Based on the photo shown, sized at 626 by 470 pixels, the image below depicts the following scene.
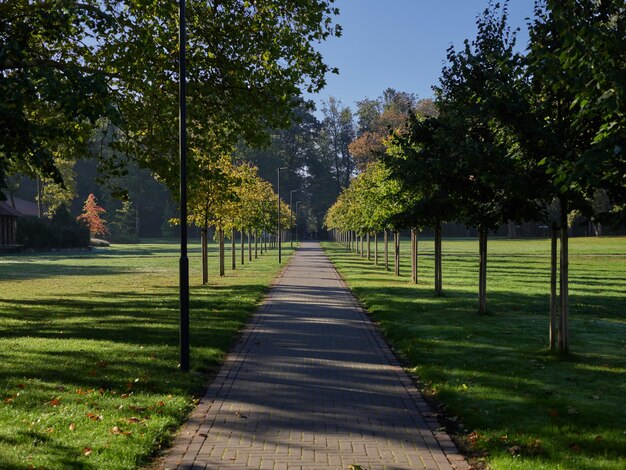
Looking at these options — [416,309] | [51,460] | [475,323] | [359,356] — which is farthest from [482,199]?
[51,460]

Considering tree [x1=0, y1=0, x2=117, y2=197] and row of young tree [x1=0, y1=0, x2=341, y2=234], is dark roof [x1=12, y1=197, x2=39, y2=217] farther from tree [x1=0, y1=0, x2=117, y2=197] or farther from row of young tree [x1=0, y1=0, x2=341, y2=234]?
tree [x1=0, y1=0, x2=117, y2=197]

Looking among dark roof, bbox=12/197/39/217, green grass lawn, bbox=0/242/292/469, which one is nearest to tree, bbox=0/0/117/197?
green grass lawn, bbox=0/242/292/469

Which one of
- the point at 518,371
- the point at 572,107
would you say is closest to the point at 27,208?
the point at 518,371

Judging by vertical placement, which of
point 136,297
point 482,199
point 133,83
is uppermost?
point 133,83

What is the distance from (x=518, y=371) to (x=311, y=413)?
3.66 m

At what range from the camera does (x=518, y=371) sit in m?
9.51

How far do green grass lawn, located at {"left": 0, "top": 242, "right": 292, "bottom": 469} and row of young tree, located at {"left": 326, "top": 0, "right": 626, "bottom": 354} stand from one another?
199 inches

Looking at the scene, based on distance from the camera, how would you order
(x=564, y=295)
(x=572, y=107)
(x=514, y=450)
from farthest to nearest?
(x=564, y=295) → (x=572, y=107) → (x=514, y=450)

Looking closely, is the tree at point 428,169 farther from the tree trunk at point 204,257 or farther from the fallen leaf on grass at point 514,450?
the tree trunk at point 204,257

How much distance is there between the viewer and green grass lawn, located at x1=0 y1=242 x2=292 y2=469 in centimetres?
615

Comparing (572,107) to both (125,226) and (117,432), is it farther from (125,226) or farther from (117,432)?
(125,226)

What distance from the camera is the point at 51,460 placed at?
5.70 metres

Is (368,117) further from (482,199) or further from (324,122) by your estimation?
(482,199)

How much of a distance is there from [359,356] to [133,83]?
8.49 m
